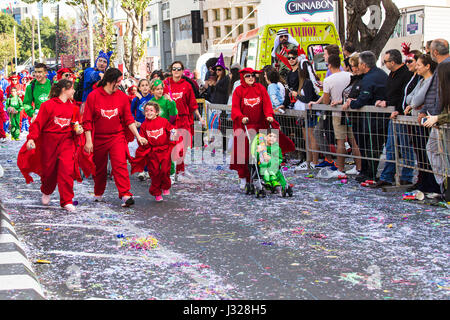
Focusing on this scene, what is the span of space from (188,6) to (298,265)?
5600 centimetres

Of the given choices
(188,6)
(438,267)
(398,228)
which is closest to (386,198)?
(398,228)

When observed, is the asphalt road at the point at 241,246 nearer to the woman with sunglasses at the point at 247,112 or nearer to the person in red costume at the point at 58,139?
the person in red costume at the point at 58,139

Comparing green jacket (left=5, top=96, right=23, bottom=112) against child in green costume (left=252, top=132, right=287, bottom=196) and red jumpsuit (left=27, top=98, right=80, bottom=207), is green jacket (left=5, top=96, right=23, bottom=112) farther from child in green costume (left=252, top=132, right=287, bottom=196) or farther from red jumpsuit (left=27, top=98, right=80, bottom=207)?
child in green costume (left=252, top=132, right=287, bottom=196)

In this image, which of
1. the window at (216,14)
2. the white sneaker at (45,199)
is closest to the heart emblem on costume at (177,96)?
the white sneaker at (45,199)

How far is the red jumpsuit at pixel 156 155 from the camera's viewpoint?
9320 millimetres

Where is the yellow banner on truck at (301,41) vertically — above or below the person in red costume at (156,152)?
above

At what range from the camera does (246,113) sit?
32.4ft

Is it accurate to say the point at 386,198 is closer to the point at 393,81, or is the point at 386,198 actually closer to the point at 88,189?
the point at 393,81

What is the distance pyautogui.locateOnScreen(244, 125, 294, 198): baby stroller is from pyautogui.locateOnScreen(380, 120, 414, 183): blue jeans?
4.72 feet

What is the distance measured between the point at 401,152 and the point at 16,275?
19.0ft

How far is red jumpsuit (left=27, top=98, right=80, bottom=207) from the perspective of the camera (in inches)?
346

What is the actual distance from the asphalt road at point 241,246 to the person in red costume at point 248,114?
20.1 inches

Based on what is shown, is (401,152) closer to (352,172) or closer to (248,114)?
(352,172)
